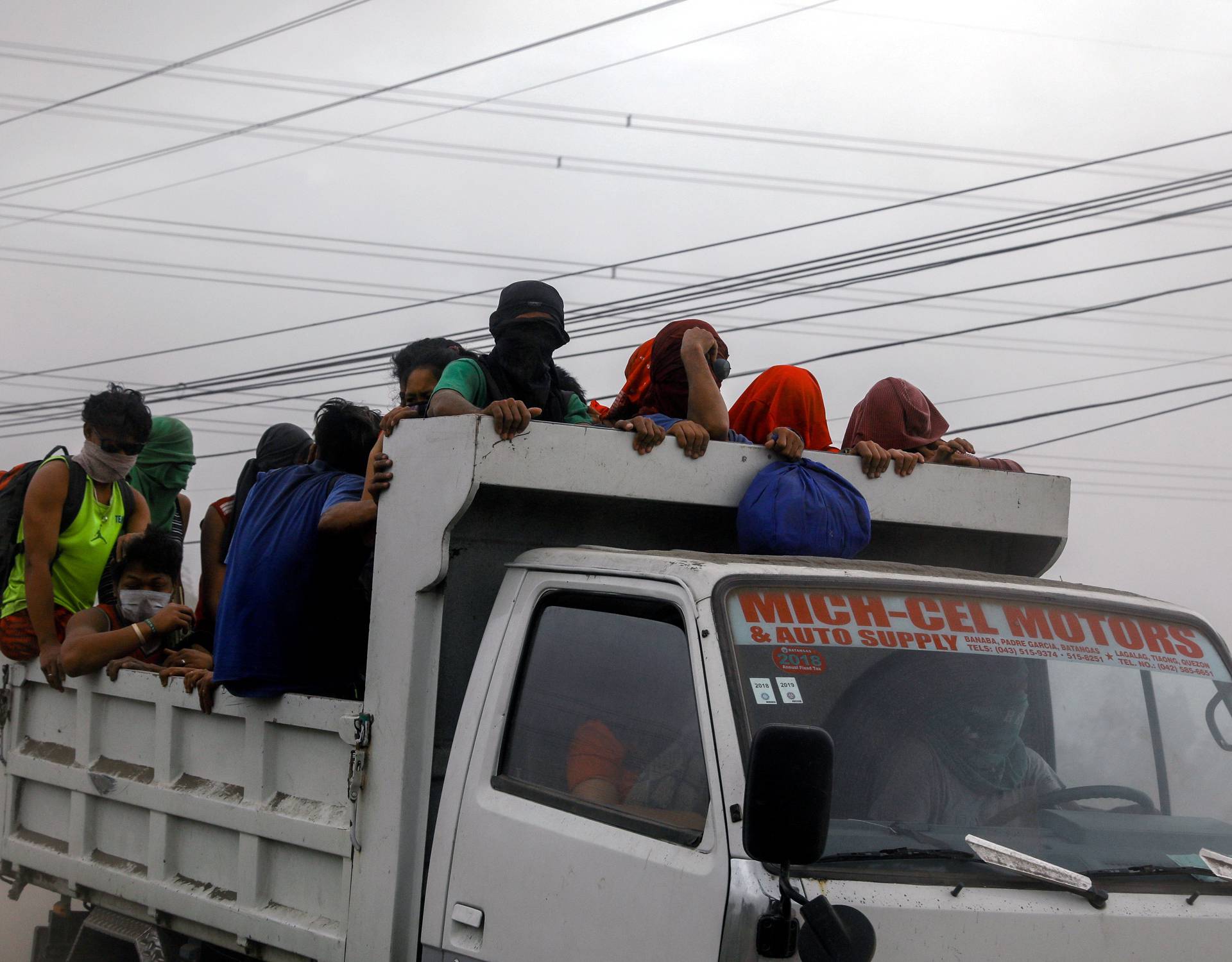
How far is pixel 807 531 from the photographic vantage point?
3303mm

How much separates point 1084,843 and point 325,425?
2.67 m

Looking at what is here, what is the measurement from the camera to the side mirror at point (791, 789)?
7.00 feet

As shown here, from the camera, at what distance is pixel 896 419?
4363 millimetres

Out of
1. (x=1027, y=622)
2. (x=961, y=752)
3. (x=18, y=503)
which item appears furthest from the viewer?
(x=18, y=503)

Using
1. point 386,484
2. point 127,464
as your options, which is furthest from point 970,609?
point 127,464

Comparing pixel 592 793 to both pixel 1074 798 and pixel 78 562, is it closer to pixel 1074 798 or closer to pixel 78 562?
pixel 1074 798

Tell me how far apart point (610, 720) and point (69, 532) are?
3.41 meters

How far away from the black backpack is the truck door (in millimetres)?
2981

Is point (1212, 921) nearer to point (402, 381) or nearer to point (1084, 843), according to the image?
point (1084, 843)

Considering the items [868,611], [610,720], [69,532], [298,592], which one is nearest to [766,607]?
[868,611]

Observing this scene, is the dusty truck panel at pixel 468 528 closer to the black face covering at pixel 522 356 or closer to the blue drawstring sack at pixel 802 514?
the blue drawstring sack at pixel 802 514

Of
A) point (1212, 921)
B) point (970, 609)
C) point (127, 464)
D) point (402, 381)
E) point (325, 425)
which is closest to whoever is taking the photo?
point (1212, 921)

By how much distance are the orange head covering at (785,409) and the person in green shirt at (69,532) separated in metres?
2.78

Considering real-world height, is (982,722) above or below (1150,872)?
above
